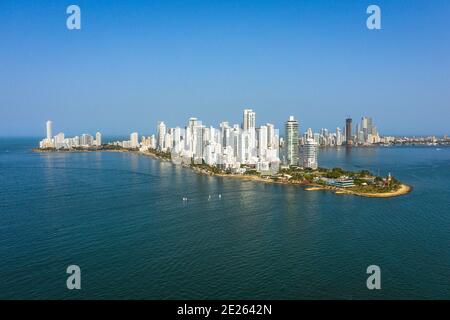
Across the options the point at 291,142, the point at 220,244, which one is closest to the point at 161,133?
the point at 291,142

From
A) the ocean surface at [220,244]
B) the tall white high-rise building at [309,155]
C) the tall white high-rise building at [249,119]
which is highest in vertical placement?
the tall white high-rise building at [249,119]

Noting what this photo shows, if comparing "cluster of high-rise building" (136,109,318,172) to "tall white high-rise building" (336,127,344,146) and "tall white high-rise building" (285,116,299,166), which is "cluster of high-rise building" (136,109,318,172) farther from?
"tall white high-rise building" (336,127,344,146)

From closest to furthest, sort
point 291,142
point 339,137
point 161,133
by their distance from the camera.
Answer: point 291,142 → point 161,133 → point 339,137

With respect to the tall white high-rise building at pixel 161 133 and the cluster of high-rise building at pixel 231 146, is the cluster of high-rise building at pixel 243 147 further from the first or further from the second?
the tall white high-rise building at pixel 161 133

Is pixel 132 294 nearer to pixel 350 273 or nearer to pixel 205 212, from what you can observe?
pixel 350 273

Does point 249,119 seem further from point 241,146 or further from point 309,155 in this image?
point 309,155

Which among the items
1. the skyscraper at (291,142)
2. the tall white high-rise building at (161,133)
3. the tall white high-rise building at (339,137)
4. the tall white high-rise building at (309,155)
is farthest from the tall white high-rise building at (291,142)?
the tall white high-rise building at (339,137)

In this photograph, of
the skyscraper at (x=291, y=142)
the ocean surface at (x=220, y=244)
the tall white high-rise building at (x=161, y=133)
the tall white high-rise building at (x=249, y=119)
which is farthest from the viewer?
the tall white high-rise building at (x=161, y=133)

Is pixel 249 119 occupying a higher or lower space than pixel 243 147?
higher
